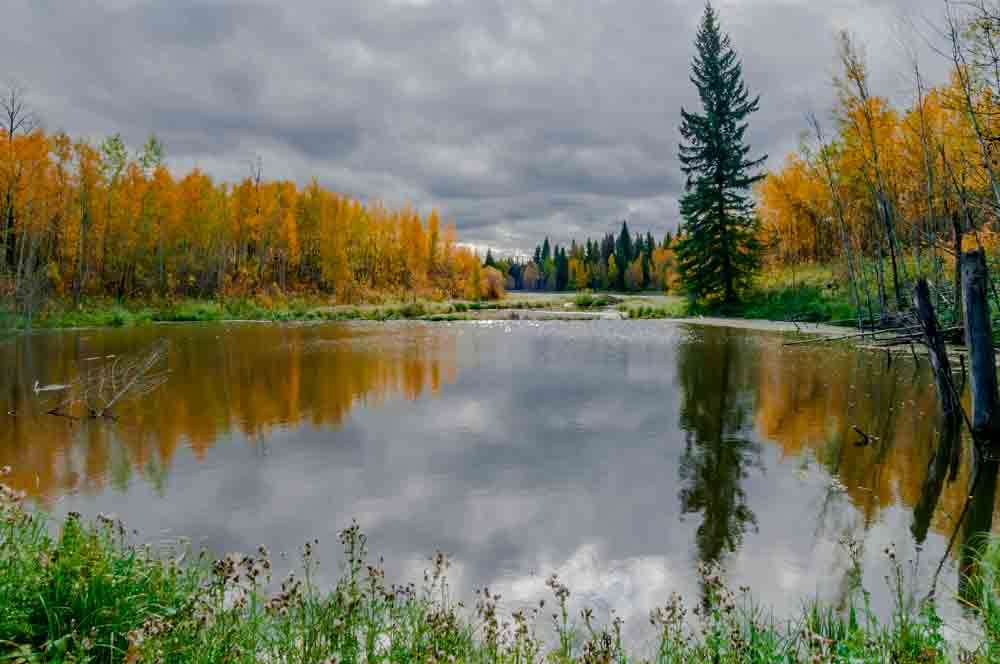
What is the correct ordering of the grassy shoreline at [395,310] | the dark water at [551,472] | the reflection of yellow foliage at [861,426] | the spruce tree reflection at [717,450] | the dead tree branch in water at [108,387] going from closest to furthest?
1. the dark water at [551,472]
2. the spruce tree reflection at [717,450]
3. the reflection of yellow foliage at [861,426]
4. the dead tree branch in water at [108,387]
5. the grassy shoreline at [395,310]

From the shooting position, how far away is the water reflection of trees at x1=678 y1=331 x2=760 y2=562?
21.7 feet

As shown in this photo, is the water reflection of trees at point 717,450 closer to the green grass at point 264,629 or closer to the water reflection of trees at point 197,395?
the green grass at point 264,629

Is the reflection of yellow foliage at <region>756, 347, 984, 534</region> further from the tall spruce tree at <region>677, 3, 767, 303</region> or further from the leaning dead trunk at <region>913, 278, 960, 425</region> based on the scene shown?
the tall spruce tree at <region>677, 3, 767, 303</region>

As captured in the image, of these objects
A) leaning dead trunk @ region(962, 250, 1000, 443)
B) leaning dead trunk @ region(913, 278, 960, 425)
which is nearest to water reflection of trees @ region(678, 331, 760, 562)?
leaning dead trunk @ region(913, 278, 960, 425)

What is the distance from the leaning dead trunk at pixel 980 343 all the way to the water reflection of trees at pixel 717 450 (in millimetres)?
3272

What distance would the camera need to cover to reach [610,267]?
124m

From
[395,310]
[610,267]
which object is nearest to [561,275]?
[610,267]

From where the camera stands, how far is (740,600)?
16.6 feet

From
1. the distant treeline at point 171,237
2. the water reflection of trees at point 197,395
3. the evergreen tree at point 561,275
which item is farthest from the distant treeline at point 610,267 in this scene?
the water reflection of trees at point 197,395

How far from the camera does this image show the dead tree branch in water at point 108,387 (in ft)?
40.9

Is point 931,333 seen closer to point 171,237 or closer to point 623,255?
point 171,237

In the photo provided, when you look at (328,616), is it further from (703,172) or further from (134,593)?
(703,172)

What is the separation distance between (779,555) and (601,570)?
1.75 metres

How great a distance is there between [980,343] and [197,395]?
15.5 meters
